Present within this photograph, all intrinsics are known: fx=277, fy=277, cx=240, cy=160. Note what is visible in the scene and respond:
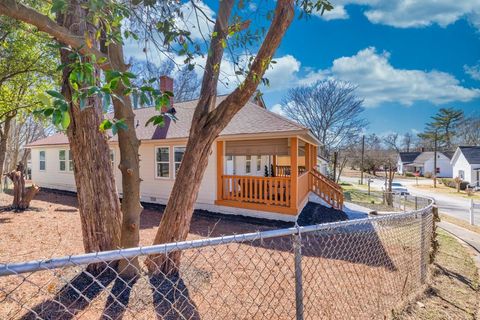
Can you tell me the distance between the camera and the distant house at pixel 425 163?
4988 cm

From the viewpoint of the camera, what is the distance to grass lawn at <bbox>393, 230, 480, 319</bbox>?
127 inches

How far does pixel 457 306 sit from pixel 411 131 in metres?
76.0

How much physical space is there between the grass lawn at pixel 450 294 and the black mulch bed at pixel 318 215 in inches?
157

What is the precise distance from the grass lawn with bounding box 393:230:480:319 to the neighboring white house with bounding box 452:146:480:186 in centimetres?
3659

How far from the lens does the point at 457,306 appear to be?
3482 millimetres

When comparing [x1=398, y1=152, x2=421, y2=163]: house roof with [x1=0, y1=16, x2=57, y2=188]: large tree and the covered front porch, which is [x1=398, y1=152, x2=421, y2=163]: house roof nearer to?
the covered front porch

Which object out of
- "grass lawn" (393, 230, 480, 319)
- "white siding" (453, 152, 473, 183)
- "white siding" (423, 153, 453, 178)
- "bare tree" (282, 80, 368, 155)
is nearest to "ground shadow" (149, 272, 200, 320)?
"grass lawn" (393, 230, 480, 319)

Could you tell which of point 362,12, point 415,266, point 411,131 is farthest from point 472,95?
point 415,266

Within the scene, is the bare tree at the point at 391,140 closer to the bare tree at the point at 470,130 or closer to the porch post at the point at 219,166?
the bare tree at the point at 470,130

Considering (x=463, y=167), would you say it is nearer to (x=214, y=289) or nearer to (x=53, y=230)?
(x=214, y=289)

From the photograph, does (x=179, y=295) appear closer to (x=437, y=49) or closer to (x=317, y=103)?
(x=437, y=49)

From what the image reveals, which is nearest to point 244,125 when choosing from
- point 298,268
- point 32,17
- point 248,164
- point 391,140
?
point 248,164

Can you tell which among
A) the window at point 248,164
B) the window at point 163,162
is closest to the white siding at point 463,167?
the window at point 248,164

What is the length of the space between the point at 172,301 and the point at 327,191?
382 inches
